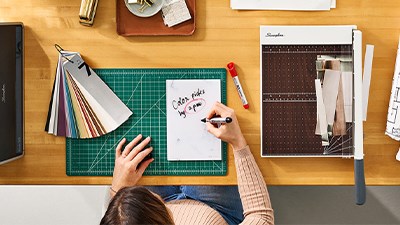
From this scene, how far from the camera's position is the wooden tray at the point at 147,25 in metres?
1.50

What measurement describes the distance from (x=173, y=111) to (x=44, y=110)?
1.12 ft

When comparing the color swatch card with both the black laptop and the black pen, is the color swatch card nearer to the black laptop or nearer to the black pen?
→ the black pen

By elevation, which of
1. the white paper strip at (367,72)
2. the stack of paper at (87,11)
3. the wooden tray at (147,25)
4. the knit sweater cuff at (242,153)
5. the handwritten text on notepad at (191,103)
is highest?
the stack of paper at (87,11)

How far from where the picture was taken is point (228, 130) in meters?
1.48

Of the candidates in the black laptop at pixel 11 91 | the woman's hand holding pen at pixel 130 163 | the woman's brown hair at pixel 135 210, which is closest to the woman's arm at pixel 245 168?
the woman's hand holding pen at pixel 130 163

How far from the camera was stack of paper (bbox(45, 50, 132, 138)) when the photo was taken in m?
1.51

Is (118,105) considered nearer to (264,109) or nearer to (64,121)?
(64,121)

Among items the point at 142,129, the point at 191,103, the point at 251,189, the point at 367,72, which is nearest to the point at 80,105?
the point at 142,129

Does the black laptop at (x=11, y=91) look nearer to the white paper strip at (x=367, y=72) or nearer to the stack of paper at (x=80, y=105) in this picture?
the stack of paper at (x=80, y=105)

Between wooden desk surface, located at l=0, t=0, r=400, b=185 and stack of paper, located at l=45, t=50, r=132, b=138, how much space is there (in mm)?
29

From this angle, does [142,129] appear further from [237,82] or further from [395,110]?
[395,110]

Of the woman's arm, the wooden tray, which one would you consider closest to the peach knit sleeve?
the woman's arm

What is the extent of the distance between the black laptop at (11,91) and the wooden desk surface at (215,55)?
22mm

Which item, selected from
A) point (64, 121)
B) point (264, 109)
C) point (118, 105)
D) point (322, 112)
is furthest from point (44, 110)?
point (322, 112)
